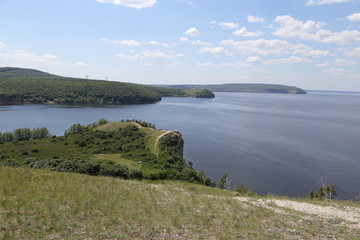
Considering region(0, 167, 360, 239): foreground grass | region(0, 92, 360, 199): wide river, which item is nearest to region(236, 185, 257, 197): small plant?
region(0, 167, 360, 239): foreground grass

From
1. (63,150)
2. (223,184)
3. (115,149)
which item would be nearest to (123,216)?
(223,184)

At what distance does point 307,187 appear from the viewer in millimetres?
67375

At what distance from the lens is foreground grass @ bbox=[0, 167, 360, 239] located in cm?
1491

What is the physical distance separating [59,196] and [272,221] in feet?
50.3

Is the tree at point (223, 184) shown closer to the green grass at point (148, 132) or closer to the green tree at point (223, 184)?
the green tree at point (223, 184)

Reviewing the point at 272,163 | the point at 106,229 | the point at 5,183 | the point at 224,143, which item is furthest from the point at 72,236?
the point at 224,143

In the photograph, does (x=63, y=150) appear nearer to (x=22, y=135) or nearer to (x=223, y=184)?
(x=22, y=135)

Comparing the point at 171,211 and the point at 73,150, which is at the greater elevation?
the point at 171,211

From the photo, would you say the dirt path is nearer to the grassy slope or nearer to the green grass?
the grassy slope

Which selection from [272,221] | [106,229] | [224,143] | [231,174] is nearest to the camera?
[106,229]

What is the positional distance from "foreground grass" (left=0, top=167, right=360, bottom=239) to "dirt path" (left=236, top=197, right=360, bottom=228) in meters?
1.80

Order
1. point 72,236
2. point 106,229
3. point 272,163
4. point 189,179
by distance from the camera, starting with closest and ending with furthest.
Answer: point 72,236
point 106,229
point 189,179
point 272,163

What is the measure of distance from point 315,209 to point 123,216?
687 inches

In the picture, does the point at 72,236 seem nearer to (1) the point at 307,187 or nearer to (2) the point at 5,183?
(2) the point at 5,183
